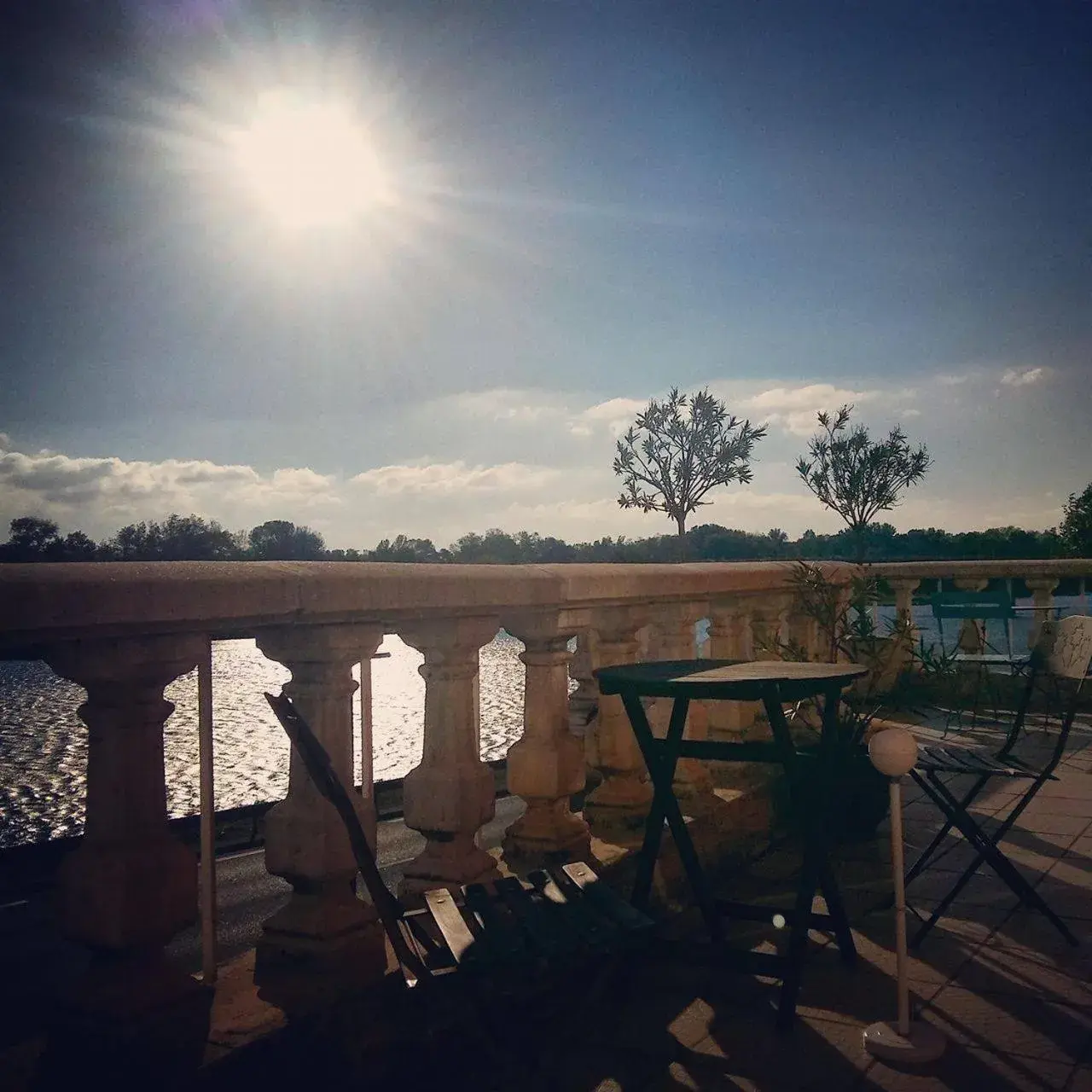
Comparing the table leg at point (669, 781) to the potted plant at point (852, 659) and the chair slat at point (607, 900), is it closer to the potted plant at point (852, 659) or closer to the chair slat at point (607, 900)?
the chair slat at point (607, 900)

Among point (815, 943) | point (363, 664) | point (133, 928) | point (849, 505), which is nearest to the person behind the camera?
point (133, 928)

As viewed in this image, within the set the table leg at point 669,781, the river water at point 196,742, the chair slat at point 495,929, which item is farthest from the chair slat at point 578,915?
the river water at point 196,742

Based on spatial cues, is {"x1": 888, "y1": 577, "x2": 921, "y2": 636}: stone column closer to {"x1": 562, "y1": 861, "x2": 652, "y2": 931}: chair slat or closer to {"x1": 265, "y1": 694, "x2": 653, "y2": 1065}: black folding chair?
{"x1": 562, "y1": 861, "x2": 652, "y2": 931}: chair slat

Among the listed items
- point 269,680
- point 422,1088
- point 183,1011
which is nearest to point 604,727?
point 422,1088

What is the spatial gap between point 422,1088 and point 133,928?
2.64 ft

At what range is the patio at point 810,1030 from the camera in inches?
96.6

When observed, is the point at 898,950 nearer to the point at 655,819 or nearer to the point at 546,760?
the point at 655,819

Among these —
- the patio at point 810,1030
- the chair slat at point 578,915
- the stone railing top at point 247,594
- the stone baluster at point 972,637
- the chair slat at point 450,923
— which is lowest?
the patio at point 810,1030

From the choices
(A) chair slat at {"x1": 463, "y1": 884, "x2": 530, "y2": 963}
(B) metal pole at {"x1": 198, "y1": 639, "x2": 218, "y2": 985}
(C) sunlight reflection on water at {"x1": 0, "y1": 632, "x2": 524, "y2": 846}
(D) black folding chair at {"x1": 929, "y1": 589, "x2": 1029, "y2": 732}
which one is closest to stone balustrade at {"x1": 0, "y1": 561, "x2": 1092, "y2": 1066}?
(B) metal pole at {"x1": 198, "y1": 639, "x2": 218, "y2": 985}

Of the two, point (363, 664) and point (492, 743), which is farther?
point (492, 743)

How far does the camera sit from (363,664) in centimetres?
283

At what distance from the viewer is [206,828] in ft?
8.05

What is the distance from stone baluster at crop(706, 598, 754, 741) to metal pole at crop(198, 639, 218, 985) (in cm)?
326

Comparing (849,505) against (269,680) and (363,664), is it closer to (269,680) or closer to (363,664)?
(269,680)
